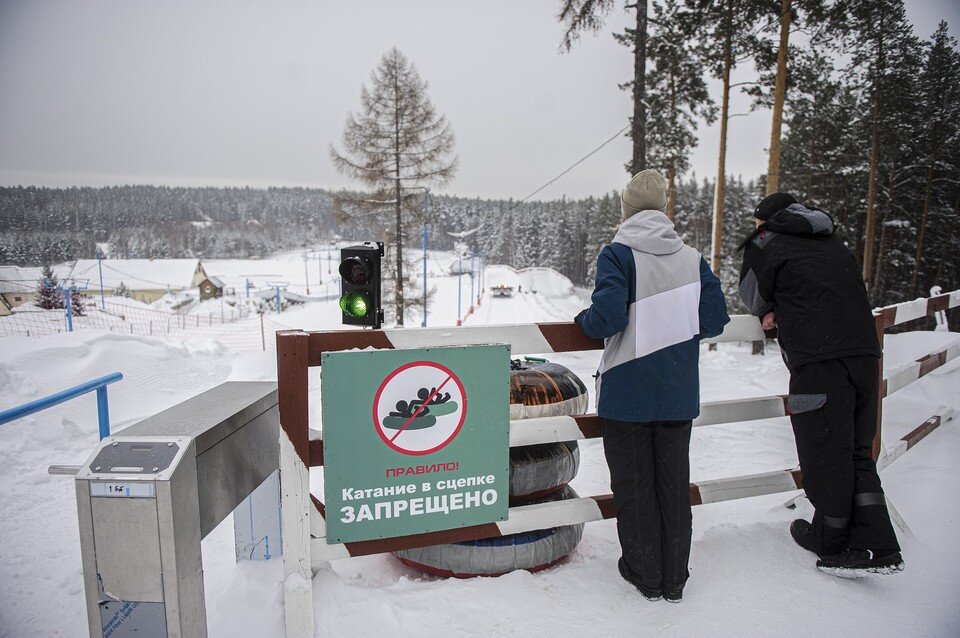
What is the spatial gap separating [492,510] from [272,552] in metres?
1.50

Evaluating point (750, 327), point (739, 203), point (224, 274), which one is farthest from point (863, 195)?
point (224, 274)

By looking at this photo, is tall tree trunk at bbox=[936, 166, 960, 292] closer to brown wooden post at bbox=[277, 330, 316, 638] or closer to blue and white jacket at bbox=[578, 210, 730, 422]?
blue and white jacket at bbox=[578, 210, 730, 422]

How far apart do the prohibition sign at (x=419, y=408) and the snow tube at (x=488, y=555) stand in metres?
0.71

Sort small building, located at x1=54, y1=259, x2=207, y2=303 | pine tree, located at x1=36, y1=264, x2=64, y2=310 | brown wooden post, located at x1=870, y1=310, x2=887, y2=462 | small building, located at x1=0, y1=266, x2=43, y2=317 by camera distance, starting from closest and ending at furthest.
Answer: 1. brown wooden post, located at x1=870, y1=310, x2=887, y2=462
2. small building, located at x1=0, y1=266, x2=43, y2=317
3. pine tree, located at x1=36, y1=264, x2=64, y2=310
4. small building, located at x1=54, y1=259, x2=207, y2=303

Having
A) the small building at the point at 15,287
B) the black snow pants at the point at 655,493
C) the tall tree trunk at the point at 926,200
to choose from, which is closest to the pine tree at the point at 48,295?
the small building at the point at 15,287

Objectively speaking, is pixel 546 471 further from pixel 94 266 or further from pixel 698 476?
pixel 94 266

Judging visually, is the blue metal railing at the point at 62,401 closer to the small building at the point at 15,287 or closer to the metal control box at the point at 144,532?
the metal control box at the point at 144,532

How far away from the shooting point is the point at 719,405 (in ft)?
10.5

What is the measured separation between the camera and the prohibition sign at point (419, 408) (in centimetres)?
244

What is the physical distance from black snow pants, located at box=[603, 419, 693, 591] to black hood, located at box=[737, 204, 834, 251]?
1242 millimetres

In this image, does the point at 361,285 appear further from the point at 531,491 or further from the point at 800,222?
the point at 800,222

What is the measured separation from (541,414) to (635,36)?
14459mm

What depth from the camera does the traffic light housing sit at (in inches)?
124

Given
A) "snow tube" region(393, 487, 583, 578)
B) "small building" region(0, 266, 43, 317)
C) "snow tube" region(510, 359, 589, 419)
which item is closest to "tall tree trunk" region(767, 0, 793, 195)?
"snow tube" region(510, 359, 589, 419)
